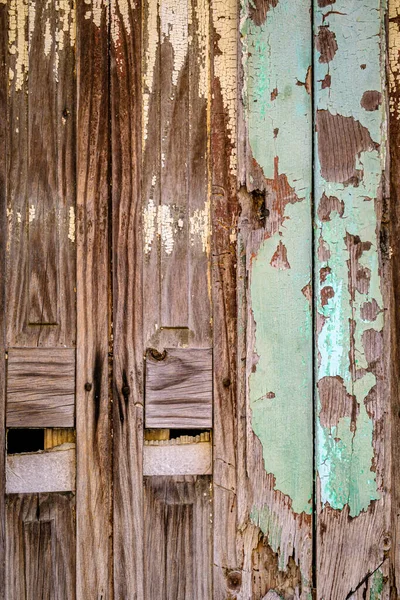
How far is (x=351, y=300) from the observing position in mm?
1385

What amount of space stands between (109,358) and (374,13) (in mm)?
1066

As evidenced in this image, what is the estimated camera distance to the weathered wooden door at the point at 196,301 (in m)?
1.37

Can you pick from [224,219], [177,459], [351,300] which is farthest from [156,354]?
[351,300]

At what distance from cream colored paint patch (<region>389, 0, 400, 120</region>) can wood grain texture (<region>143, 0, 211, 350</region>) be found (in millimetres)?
460

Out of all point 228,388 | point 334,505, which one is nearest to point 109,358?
point 228,388

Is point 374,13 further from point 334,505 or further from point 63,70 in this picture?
point 334,505

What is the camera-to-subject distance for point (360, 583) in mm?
1377

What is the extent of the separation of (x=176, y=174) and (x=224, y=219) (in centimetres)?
16

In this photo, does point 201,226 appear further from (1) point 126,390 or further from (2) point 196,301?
(1) point 126,390

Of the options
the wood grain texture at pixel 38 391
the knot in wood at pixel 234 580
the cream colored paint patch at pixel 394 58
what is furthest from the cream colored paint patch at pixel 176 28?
the knot in wood at pixel 234 580

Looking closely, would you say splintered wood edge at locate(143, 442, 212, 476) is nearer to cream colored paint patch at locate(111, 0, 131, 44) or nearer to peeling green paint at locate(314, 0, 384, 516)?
peeling green paint at locate(314, 0, 384, 516)

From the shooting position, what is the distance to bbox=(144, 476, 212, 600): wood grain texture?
4.53 feet

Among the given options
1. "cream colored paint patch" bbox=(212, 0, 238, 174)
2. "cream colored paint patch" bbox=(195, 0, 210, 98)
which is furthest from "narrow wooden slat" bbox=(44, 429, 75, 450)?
"cream colored paint patch" bbox=(195, 0, 210, 98)

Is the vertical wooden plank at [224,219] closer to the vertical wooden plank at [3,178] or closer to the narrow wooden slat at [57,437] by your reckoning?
the narrow wooden slat at [57,437]
